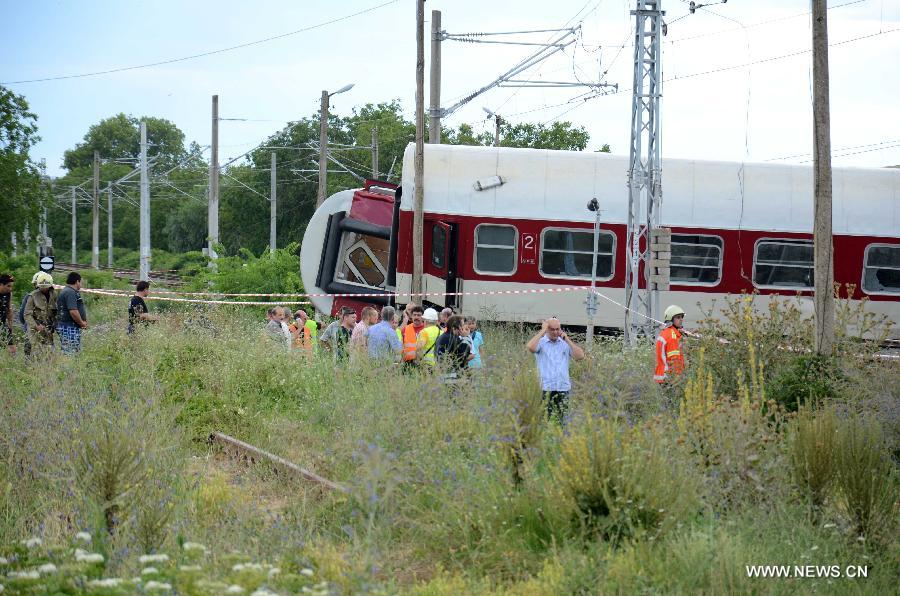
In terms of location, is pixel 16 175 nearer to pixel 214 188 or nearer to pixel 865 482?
pixel 214 188

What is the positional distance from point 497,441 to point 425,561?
51.3 inches

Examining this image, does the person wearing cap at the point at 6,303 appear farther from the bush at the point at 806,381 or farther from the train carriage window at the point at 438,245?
the bush at the point at 806,381

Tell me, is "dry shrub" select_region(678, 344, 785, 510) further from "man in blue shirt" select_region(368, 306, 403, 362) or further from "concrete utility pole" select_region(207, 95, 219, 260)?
"concrete utility pole" select_region(207, 95, 219, 260)

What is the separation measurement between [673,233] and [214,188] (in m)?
18.0

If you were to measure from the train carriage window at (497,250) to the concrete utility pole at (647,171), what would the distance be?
2.93 metres

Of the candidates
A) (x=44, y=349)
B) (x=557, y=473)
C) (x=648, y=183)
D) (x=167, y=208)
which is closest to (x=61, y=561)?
(x=557, y=473)

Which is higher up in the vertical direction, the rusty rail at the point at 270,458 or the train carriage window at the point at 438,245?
the train carriage window at the point at 438,245

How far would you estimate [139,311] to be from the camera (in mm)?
15781

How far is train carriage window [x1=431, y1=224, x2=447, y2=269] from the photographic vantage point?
839 inches

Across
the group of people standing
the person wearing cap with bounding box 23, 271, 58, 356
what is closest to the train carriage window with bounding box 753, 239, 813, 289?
the group of people standing

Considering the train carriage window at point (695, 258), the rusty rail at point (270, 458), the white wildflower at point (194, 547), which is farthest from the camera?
the train carriage window at point (695, 258)

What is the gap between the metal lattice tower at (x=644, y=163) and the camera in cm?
1778

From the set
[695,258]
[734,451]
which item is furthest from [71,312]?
[695,258]

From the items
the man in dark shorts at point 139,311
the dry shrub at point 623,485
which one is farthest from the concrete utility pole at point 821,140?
the man in dark shorts at point 139,311
